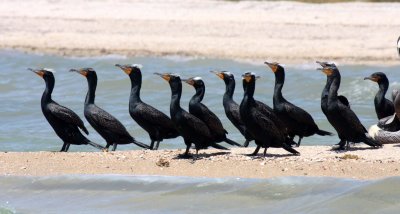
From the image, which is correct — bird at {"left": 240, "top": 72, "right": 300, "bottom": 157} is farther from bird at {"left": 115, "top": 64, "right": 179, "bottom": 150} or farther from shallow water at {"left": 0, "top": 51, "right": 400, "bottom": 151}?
shallow water at {"left": 0, "top": 51, "right": 400, "bottom": 151}

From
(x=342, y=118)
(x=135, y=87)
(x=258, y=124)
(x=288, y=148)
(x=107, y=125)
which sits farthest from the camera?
(x=135, y=87)

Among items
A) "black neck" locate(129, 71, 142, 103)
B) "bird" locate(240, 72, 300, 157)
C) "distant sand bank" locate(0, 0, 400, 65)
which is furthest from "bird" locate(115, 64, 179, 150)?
"distant sand bank" locate(0, 0, 400, 65)

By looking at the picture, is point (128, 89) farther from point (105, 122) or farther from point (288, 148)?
point (288, 148)

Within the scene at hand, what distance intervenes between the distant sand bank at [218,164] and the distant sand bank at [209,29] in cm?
1604

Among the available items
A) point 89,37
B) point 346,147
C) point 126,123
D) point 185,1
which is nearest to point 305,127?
point 346,147

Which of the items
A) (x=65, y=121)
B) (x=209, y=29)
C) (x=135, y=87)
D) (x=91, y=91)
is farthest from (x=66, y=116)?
(x=209, y=29)

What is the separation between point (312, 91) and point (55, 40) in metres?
9.51

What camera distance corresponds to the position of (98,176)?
15.7 m

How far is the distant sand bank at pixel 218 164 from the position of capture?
15438 mm

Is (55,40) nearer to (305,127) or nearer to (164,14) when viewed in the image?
(164,14)

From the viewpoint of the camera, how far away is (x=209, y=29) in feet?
117

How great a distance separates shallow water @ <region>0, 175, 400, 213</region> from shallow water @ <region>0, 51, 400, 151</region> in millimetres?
6721

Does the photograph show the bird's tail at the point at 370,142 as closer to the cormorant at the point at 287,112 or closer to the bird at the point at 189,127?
the cormorant at the point at 287,112

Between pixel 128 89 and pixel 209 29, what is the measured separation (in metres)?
5.80
